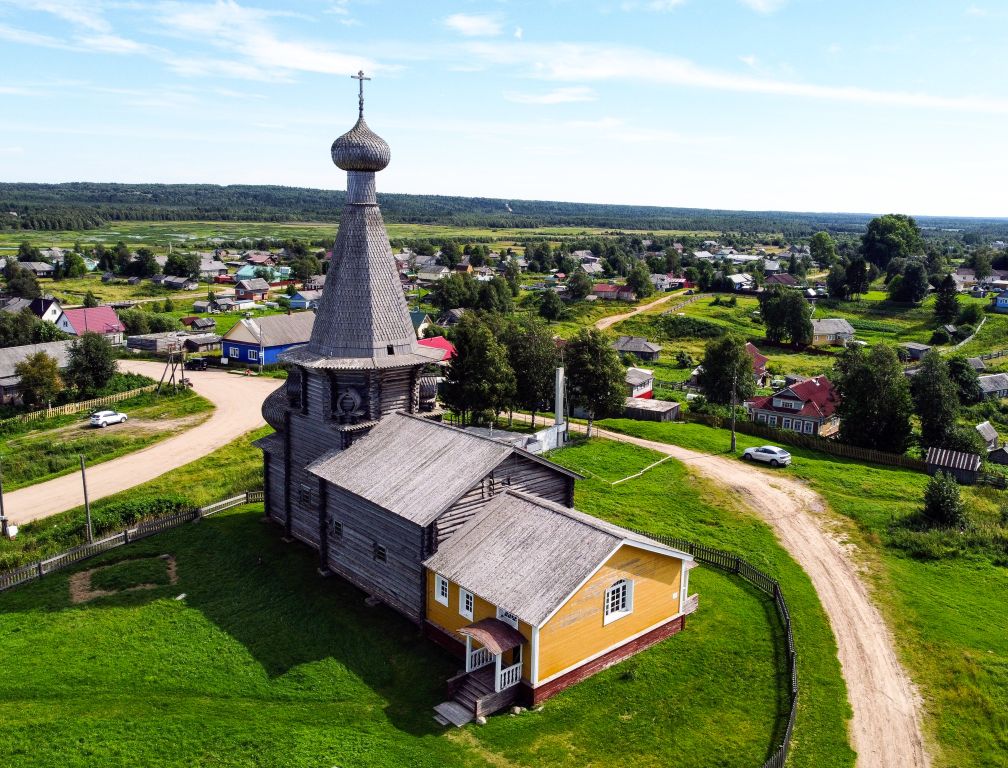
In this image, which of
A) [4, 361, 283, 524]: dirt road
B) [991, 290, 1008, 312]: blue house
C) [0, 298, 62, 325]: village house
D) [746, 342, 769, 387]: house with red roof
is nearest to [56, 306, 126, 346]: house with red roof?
[0, 298, 62, 325]: village house

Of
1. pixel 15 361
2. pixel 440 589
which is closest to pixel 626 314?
pixel 15 361

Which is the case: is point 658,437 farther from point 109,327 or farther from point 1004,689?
point 109,327

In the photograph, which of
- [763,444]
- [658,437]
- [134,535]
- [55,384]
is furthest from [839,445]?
[55,384]

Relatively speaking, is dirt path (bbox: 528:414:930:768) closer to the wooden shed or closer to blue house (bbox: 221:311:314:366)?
the wooden shed

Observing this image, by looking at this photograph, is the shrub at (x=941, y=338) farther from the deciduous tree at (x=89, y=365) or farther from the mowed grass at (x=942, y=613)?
the deciduous tree at (x=89, y=365)

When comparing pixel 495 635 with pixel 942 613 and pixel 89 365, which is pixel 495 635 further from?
pixel 89 365

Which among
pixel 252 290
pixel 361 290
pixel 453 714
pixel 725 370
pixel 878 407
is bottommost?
pixel 453 714
